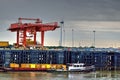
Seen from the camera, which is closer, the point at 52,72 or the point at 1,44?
the point at 52,72

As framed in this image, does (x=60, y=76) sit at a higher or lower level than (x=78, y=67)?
lower

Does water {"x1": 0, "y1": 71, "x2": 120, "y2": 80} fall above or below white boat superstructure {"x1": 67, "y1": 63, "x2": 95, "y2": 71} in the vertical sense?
below

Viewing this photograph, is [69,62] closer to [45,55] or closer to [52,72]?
[45,55]

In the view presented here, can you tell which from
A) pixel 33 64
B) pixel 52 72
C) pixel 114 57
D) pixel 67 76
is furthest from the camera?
pixel 114 57

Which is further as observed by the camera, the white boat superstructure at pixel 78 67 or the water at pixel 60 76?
the white boat superstructure at pixel 78 67

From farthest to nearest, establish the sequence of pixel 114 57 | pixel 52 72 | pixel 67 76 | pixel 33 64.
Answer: pixel 114 57
pixel 33 64
pixel 52 72
pixel 67 76

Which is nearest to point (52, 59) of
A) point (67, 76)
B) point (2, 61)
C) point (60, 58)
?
point (60, 58)

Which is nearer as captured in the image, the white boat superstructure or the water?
the water

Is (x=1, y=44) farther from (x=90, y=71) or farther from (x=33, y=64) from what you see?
(x=90, y=71)

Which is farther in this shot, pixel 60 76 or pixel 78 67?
pixel 78 67

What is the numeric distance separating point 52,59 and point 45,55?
2158mm

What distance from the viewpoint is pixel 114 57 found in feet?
525

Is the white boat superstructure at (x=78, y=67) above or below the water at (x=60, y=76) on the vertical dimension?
above

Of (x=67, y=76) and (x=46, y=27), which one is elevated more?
(x=46, y=27)
